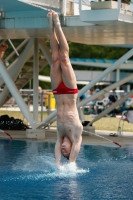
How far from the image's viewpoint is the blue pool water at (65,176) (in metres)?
9.70

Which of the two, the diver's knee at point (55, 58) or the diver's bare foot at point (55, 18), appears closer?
the diver's bare foot at point (55, 18)

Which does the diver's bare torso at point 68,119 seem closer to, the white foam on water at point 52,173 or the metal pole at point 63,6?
the white foam on water at point 52,173

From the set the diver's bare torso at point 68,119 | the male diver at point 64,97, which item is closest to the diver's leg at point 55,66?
the male diver at point 64,97

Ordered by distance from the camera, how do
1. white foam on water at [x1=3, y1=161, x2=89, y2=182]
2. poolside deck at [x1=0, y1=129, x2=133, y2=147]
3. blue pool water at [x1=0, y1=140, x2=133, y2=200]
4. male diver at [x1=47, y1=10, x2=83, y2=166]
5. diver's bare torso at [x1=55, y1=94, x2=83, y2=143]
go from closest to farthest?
blue pool water at [x1=0, y1=140, x2=133, y2=200] → white foam on water at [x1=3, y1=161, x2=89, y2=182] → male diver at [x1=47, y1=10, x2=83, y2=166] → diver's bare torso at [x1=55, y1=94, x2=83, y2=143] → poolside deck at [x1=0, y1=129, x2=133, y2=147]

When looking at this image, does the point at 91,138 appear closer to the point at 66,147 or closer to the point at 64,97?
the point at 64,97

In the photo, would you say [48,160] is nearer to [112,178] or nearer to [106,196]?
[112,178]

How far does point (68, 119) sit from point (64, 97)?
1.42 feet

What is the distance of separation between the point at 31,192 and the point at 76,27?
8.53 meters

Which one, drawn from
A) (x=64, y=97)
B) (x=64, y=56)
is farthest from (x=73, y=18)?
(x=64, y=97)

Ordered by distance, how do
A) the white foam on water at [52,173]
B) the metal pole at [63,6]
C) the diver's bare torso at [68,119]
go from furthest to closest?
the metal pole at [63,6] → the diver's bare torso at [68,119] → the white foam on water at [52,173]

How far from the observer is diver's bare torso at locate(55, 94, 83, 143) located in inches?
454

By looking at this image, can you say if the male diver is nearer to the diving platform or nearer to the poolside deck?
the diving platform

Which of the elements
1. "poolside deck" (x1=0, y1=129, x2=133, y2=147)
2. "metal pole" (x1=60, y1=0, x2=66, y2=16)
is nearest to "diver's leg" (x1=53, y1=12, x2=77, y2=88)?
"metal pole" (x1=60, y1=0, x2=66, y2=16)

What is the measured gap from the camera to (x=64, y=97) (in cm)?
1162
